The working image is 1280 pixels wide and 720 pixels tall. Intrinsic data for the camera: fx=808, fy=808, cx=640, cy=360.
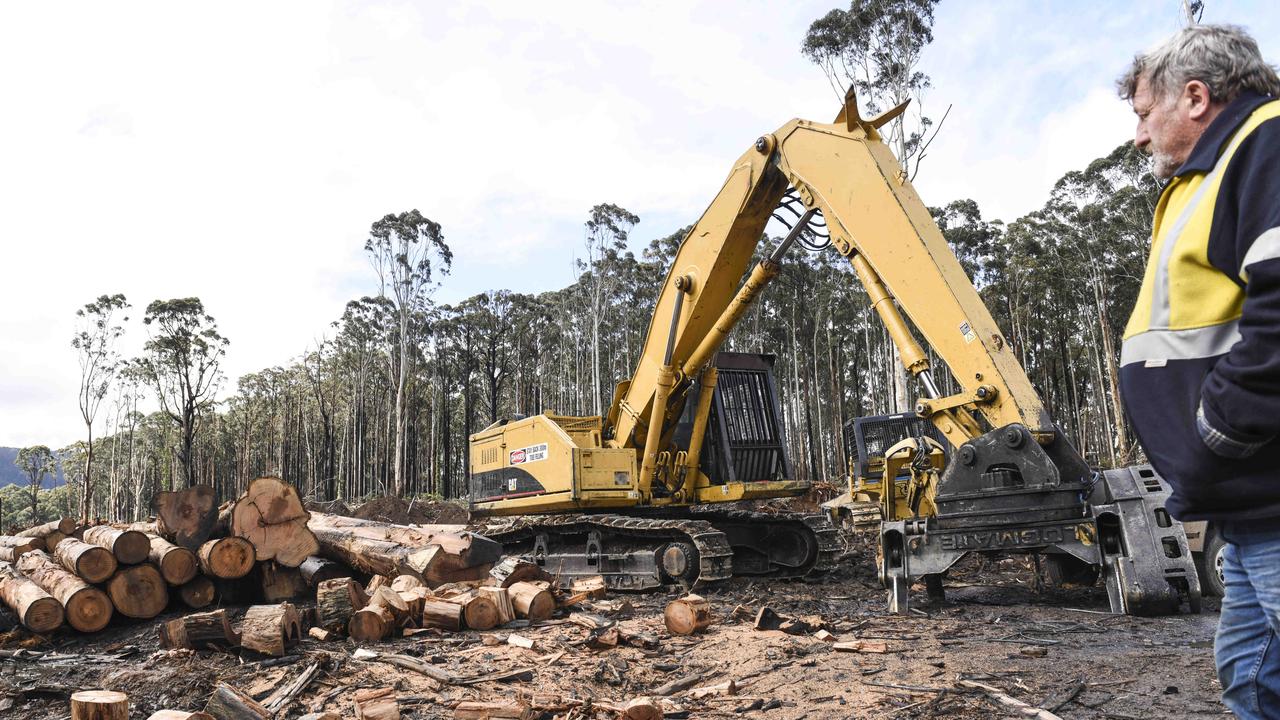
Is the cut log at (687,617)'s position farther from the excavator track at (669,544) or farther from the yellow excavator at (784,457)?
the excavator track at (669,544)

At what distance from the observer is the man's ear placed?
6.07ft

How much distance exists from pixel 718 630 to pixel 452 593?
2.55m

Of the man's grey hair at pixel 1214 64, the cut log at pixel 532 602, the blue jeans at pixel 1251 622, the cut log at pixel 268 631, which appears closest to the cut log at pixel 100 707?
the cut log at pixel 268 631

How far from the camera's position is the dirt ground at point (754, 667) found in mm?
4328

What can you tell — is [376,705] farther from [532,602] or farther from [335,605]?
[532,602]

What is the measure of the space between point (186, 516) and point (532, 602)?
340 centimetres

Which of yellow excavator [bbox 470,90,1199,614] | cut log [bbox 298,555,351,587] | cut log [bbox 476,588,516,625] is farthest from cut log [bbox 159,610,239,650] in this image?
yellow excavator [bbox 470,90,1199,614]

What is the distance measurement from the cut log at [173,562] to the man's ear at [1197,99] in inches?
326

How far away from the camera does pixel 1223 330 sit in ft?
5.41

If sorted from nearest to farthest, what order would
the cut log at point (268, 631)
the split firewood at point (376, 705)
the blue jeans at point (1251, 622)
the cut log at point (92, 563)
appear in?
the blue jeans at point (1251, 622) < the split firewood at point (376, 705) < the cut log at point (268, 631) < the cut log at point (92, 563)

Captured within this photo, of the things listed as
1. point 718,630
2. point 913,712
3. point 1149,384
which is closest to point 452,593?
point 718,630

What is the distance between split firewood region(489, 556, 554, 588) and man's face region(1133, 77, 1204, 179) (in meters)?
6.94

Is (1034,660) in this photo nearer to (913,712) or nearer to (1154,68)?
(913,712)

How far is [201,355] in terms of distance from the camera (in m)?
40.5
